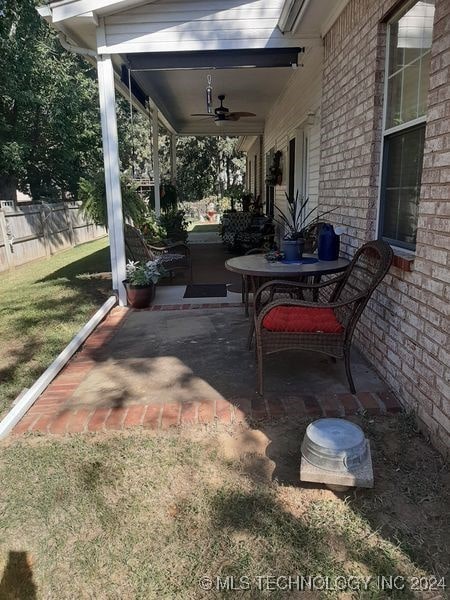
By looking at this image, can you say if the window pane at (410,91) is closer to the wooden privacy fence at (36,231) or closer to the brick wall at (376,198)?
the brick wall at (376,198)

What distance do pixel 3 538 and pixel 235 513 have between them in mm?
967

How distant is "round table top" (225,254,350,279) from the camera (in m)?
3.22

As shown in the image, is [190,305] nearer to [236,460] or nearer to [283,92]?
[236,460]

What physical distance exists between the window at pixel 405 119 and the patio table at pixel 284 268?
1.54ft

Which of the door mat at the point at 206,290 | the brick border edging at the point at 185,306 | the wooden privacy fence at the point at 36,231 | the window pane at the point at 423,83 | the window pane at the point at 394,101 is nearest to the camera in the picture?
the window pane at the point at 423,83

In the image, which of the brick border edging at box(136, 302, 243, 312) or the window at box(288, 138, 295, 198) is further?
the window at box(288, 138, 295, 198)

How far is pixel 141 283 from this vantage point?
509 centimetres

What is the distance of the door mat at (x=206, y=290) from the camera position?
5.66m

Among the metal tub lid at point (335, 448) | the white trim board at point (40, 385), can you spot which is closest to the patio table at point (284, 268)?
the metal tub lid at point (335, 448)

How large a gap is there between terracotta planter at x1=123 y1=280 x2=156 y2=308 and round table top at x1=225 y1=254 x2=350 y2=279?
1681 mm

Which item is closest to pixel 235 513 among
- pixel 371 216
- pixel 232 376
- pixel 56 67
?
pixel 232 376

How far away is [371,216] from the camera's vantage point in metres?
3.39

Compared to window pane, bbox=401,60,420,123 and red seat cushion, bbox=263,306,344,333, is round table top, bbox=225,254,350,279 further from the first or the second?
window pane, bbox=401,60,420,123

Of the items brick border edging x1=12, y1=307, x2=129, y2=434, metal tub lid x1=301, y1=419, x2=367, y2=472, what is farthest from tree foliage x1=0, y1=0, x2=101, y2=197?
metal tub lid x1=301, y1=419, x2=367, y2=472
